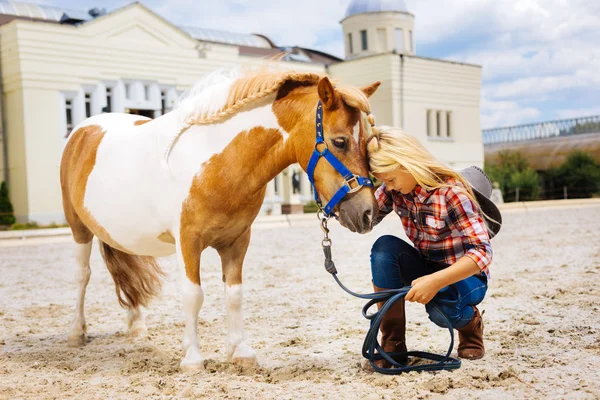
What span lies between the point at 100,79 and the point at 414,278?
23774 millimetres

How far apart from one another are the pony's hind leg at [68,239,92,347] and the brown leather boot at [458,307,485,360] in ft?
9.32

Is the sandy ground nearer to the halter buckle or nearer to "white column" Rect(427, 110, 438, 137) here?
the halter buckle

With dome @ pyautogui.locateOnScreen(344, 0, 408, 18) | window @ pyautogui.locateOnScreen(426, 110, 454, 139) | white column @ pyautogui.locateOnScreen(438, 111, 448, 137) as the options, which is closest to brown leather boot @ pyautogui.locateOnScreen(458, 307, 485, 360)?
window @ pyautogui.locateOnScreen(426, 110, 454, 139)

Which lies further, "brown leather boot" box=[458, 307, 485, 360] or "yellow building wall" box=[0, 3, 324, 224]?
"yellow building wall" box=[0, 3, 324, 224]

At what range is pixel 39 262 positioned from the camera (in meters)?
10.7

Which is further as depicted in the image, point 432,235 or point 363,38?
point 363,38

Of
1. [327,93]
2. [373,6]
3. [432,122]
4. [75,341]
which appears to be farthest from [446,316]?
[373,6]

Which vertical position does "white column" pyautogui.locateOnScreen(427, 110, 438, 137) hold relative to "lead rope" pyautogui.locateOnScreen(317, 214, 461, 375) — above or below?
above

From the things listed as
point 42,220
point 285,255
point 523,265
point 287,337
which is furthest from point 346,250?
point 42,220

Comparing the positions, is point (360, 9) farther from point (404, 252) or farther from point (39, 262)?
point (404, 252)

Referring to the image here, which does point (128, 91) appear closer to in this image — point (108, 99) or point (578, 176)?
point (108, 99)

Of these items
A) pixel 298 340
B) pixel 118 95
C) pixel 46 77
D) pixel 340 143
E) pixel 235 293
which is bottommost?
pixel 298 340

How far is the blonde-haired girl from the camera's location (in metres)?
3.38

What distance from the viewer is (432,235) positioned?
144 inches
